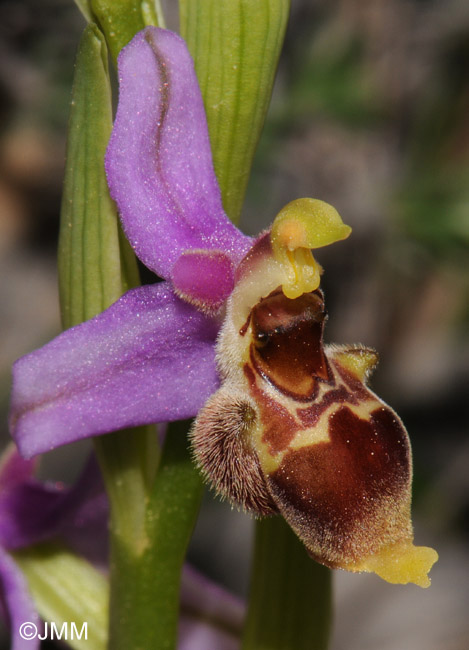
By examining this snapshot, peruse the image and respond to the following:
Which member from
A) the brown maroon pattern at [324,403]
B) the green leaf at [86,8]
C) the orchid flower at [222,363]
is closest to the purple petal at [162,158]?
the orchid flower at [222,363]

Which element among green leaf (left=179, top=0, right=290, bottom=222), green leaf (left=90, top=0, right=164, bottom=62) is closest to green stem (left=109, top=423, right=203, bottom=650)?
green leaf (left=179, top=0, right=290, bottom=222)

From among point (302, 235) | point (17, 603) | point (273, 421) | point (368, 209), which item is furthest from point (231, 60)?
point (368, 209)

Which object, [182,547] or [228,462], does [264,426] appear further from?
[182,547]

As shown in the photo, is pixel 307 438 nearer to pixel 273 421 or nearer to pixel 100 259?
pixel 273 421

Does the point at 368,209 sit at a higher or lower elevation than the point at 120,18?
lower

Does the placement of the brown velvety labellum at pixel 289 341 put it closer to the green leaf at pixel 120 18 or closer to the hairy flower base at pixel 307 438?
the hairy flower base at pixel 307 438

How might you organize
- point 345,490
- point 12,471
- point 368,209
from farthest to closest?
point 368,209, point 12,471, point 345,490

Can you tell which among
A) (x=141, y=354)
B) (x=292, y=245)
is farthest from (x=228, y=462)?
(x=292, y=245)
